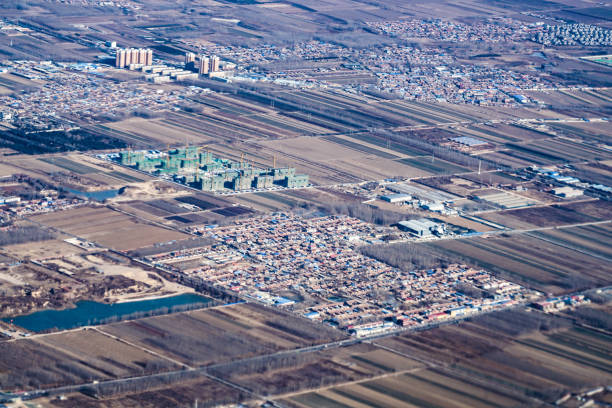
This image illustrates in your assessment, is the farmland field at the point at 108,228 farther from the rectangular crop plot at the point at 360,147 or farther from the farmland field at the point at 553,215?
the rectangular crop plot at the point at 360,147

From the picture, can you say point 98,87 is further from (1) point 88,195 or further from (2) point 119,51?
(1) point 88,195

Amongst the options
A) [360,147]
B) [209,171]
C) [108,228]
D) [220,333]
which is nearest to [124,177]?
[209,171]

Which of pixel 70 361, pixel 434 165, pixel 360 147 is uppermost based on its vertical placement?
pixel 434 165

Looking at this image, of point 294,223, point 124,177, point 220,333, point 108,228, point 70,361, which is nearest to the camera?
point 70,361

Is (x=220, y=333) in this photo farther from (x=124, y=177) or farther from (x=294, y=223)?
(x=124, y=177)

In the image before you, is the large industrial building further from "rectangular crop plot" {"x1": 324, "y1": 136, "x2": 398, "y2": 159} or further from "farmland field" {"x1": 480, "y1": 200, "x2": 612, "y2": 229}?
"farmland field" {"x1": 480, "y1": 200, "x2": 612, "y2": 229}

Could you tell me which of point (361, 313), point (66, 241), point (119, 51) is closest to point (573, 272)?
point (361, 313)

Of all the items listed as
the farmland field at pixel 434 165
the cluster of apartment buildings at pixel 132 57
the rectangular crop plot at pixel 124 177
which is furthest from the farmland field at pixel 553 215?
the cluster of apartment buildings at pixel 132 57
